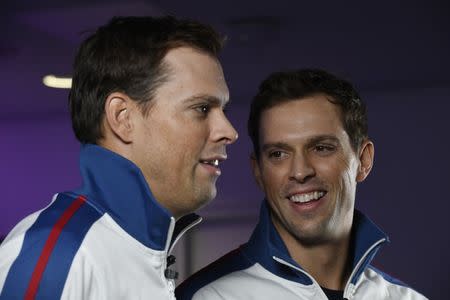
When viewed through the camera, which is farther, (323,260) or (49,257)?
(323,260)

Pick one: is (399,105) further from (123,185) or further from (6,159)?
(123,185)

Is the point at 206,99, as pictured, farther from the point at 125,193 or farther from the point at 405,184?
the point at 405,184

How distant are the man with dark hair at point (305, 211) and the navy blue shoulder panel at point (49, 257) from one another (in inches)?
24.1

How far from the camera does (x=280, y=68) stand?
15.4 ft

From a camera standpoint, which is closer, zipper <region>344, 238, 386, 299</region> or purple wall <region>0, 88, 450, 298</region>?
zipper <region>344, 238, 386, 299</region>

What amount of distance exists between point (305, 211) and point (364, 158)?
320mm

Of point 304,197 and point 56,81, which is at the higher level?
point 56,81

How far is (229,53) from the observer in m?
4.40

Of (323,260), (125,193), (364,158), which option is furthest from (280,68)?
(125,193)

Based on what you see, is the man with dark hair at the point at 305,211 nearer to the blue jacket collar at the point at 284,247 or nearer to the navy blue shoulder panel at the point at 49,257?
the blue jacket collar at the point at 284,247

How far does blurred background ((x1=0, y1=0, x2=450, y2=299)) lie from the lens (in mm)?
3854

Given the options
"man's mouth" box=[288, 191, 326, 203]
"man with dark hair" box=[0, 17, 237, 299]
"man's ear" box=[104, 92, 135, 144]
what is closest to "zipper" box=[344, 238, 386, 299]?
"man's mouth" box=[288, 191, 326, 203]

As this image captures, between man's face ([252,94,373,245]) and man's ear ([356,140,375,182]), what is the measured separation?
0.28 ft

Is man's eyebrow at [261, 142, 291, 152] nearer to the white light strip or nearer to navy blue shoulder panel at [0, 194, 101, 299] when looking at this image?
navy blue shoulder panel at [0, 194, 101, 299]
